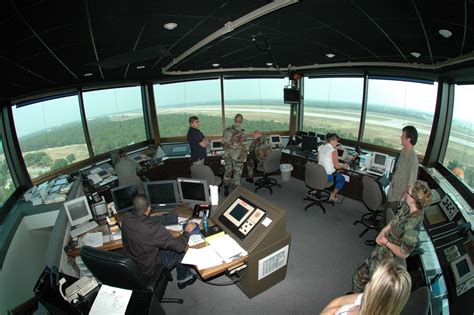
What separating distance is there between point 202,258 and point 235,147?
9.16ft

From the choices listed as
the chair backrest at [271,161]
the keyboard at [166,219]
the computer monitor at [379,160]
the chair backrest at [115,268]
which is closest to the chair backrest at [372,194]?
the computer monitor at [379,160]

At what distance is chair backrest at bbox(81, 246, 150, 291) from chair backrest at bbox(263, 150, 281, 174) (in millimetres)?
3315

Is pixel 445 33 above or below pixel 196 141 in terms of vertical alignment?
above

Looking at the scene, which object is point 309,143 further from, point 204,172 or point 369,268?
point 369,268

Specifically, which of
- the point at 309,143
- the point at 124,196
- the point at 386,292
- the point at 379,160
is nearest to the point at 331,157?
the point at 379,160

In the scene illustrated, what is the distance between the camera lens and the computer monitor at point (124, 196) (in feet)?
10.9

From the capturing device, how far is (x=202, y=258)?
2.53m

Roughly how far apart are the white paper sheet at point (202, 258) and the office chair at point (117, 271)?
36cm

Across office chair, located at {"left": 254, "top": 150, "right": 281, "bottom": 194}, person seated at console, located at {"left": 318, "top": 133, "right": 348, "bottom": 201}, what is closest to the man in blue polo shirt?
office chair, located at {"left": 254, "top": 150, "right": 281, "bottom": 194}

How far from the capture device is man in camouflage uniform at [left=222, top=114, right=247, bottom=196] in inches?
196

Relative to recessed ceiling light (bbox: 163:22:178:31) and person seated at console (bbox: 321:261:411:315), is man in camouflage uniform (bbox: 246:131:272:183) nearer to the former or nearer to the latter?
recessed ceiling light (bbox: 163:22:178:31)

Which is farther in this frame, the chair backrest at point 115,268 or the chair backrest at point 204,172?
the chair backrest at point 204,172

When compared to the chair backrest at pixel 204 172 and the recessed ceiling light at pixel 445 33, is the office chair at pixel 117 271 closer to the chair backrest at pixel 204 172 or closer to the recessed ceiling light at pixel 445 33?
the chair backrest at pixel 204 172

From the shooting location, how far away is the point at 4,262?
2.61 meters
